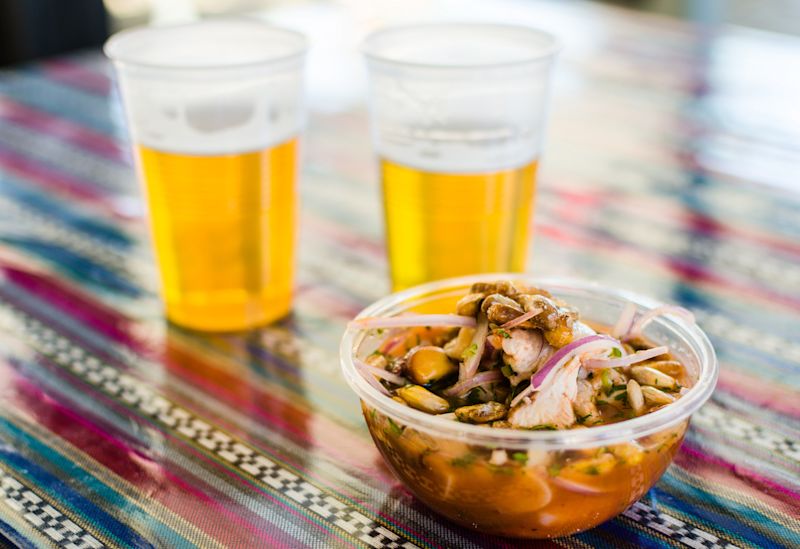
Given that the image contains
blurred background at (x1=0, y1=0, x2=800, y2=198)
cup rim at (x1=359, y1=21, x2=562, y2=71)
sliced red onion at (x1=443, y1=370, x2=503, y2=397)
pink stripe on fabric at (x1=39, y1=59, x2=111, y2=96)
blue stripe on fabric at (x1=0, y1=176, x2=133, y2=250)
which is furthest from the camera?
pink stripe on fabric at (x1=39, y1=59, x2=111, y2=96)

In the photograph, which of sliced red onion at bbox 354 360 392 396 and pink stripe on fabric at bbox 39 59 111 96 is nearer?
sliced red onion at bbox 354 360 392 396

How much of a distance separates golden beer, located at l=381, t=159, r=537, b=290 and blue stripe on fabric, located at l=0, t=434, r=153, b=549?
16.7 inches

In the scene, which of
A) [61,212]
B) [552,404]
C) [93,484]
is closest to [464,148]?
[552,404]

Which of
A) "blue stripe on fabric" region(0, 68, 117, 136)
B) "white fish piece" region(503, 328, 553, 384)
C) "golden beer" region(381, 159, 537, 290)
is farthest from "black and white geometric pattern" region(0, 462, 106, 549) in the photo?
"blue stripe on fabric" region(0, 68, 117, 136)

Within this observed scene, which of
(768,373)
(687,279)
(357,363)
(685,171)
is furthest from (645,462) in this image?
(685,171)

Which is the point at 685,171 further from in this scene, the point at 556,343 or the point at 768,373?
the point at 556,343

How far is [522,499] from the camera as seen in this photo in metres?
0.63

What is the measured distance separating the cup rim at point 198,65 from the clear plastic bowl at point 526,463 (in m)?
0.35

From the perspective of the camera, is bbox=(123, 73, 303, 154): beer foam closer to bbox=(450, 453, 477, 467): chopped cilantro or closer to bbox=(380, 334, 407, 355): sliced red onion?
bbox=(380, 334, 407, 355): sliced red onion

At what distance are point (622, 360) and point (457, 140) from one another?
32 cm

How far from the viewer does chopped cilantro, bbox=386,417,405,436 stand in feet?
2.17

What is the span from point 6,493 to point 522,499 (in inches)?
17.1

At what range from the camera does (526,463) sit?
0.62 metres

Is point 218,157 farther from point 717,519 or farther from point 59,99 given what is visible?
point 59,99
